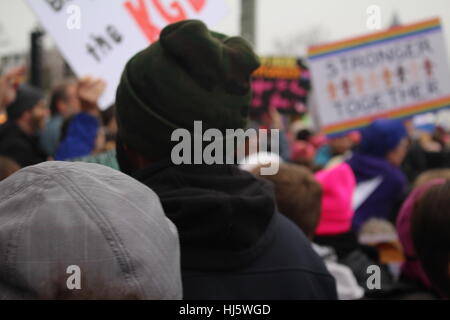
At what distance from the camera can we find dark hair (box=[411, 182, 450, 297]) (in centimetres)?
188

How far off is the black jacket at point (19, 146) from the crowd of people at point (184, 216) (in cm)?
113

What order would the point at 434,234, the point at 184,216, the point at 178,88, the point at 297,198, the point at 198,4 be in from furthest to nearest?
the point at 198,4 → the point at 297,198 → the point at 434,234 → the point at 178,88 → the point at 184,216

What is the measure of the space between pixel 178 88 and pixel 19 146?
8.89ft

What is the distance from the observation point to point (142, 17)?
8.32 feet

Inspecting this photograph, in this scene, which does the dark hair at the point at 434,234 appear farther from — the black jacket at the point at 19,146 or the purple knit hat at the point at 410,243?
the black jacket at the point at 19,146

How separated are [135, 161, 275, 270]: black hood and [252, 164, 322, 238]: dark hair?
0.73 meters

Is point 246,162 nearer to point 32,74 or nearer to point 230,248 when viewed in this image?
point 230,248

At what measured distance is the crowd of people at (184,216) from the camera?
0.86m

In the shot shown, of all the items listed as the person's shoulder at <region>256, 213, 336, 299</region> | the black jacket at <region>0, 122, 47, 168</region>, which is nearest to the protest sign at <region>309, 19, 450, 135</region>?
the black jacket at <region>0, 122, 47, 168</region>

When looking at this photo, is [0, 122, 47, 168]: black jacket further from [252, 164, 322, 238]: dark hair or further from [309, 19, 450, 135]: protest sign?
[309, 19, 450, 135]: protest sign

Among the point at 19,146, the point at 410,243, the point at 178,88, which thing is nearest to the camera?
the point at 178,88

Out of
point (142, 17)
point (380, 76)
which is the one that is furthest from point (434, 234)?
point (380, 76)

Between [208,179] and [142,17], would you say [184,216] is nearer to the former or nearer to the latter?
[208,179]

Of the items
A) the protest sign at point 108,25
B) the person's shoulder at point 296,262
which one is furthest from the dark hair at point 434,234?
the protest sign at point 108,25
